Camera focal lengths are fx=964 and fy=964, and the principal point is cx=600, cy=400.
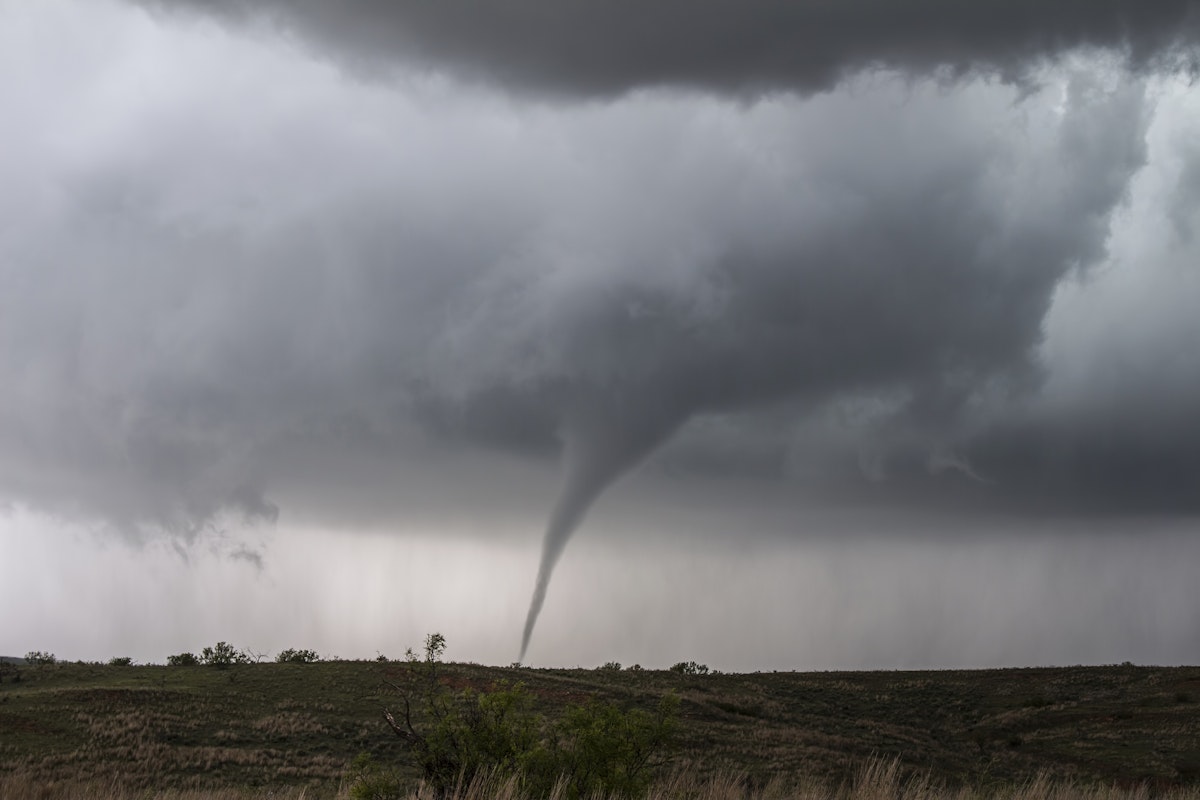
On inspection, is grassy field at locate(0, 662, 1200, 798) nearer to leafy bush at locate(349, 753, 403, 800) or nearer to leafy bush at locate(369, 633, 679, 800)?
leafy bush at locate(369, 633, 679, 800)

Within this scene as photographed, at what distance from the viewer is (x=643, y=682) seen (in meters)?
83.2

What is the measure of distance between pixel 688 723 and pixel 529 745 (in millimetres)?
45618

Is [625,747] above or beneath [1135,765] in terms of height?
above

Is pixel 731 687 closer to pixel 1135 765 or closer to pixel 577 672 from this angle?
pixel 577 672

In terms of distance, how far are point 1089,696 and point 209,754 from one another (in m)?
70.1

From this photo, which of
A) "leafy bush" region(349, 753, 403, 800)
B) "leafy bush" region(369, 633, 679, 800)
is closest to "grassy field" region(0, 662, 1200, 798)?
"leafy bush" region(369, 633, 679, 800)

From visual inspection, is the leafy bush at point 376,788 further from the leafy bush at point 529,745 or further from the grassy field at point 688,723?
the grassy field at point 688,723

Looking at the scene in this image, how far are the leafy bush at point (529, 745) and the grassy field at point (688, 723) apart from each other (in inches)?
391

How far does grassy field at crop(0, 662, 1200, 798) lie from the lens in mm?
41781

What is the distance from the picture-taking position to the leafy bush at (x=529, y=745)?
15594 mm

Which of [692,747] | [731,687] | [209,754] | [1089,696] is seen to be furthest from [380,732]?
[1089,696]

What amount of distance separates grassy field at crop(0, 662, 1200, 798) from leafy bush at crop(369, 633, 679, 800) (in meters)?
9.92

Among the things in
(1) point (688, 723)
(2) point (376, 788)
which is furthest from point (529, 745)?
(1) point (688, 723)

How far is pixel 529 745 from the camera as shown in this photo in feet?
55.2
